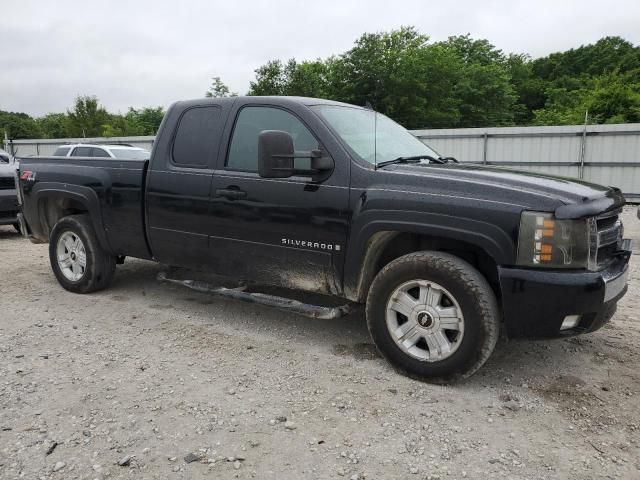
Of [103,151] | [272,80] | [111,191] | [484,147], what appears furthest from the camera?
[272,80]

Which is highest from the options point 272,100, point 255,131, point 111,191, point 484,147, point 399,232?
point 272,100

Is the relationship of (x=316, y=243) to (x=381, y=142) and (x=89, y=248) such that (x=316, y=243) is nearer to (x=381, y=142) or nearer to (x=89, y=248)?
Result: (x=381, y=142)

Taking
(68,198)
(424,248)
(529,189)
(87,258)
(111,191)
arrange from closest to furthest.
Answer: (529,189) < (424,248) < (111,191) < (87,258) < (68,198)

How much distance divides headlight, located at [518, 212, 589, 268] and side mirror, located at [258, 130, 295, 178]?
1536mm

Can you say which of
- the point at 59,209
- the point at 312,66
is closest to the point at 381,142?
the point at 59,209

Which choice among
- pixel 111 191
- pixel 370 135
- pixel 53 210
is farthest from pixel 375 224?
pixel 53 210

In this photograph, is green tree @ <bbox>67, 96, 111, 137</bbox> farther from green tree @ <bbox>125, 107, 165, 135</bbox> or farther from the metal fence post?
the metal fence post

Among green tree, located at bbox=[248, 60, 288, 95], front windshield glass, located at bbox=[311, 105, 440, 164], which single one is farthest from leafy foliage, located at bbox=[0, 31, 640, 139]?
front windshield glass, located at bbox=[311, 105, 440, 164]

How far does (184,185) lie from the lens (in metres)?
4.36

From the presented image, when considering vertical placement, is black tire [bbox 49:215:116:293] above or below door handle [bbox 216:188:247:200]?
below

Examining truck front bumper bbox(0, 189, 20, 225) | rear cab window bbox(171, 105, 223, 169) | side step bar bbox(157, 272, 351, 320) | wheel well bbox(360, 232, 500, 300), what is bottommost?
side step bar bbox(157, 272, 351, 320)

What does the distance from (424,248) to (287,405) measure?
140 cm

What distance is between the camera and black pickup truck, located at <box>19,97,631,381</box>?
119 inches

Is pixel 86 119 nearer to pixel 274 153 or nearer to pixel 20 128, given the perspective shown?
pixel 20 128
